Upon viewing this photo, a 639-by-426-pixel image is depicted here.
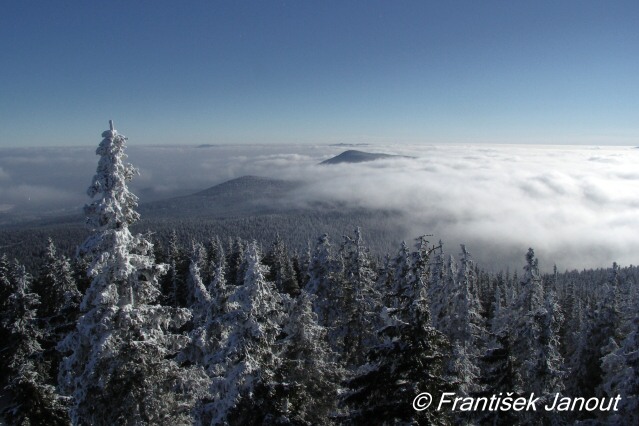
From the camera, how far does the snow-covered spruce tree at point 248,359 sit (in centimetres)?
1323

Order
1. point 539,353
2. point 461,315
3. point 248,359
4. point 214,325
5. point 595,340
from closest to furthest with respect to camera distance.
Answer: point 248,359, point 539,353, point 214,325, point 461,315, point 595,340

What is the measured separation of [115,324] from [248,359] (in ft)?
14.7

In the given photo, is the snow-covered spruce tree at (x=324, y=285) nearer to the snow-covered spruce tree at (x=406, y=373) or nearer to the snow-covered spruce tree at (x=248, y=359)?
the snow-covered spruce tree at (x=248, y=359)

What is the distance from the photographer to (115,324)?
1246 cm

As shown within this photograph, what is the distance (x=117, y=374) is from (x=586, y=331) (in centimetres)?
3963

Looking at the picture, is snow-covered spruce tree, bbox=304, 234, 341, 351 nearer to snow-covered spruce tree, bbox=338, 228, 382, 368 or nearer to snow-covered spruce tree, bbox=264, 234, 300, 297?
snow-covered spruce tree, bbox=338, 228, 382, 368

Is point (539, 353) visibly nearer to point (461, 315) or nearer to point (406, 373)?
point (461, 315)

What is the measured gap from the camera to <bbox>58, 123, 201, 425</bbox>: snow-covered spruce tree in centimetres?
A: 1202

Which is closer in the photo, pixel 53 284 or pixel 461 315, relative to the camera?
pixel 461 315

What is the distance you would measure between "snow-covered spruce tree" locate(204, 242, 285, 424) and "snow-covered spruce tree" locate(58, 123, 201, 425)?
1.77 m

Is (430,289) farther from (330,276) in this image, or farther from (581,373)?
(581,373)

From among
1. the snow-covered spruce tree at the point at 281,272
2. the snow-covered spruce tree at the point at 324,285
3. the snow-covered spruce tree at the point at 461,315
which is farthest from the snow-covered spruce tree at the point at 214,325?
the snow-covered spruce tree at the point at 281,272

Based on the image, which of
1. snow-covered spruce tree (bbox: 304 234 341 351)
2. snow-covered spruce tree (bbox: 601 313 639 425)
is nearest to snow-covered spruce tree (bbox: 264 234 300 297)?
snow-covered spruce tree (bbox: 304 234 341 351)

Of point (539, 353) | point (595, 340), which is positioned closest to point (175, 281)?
point (539, 353)
